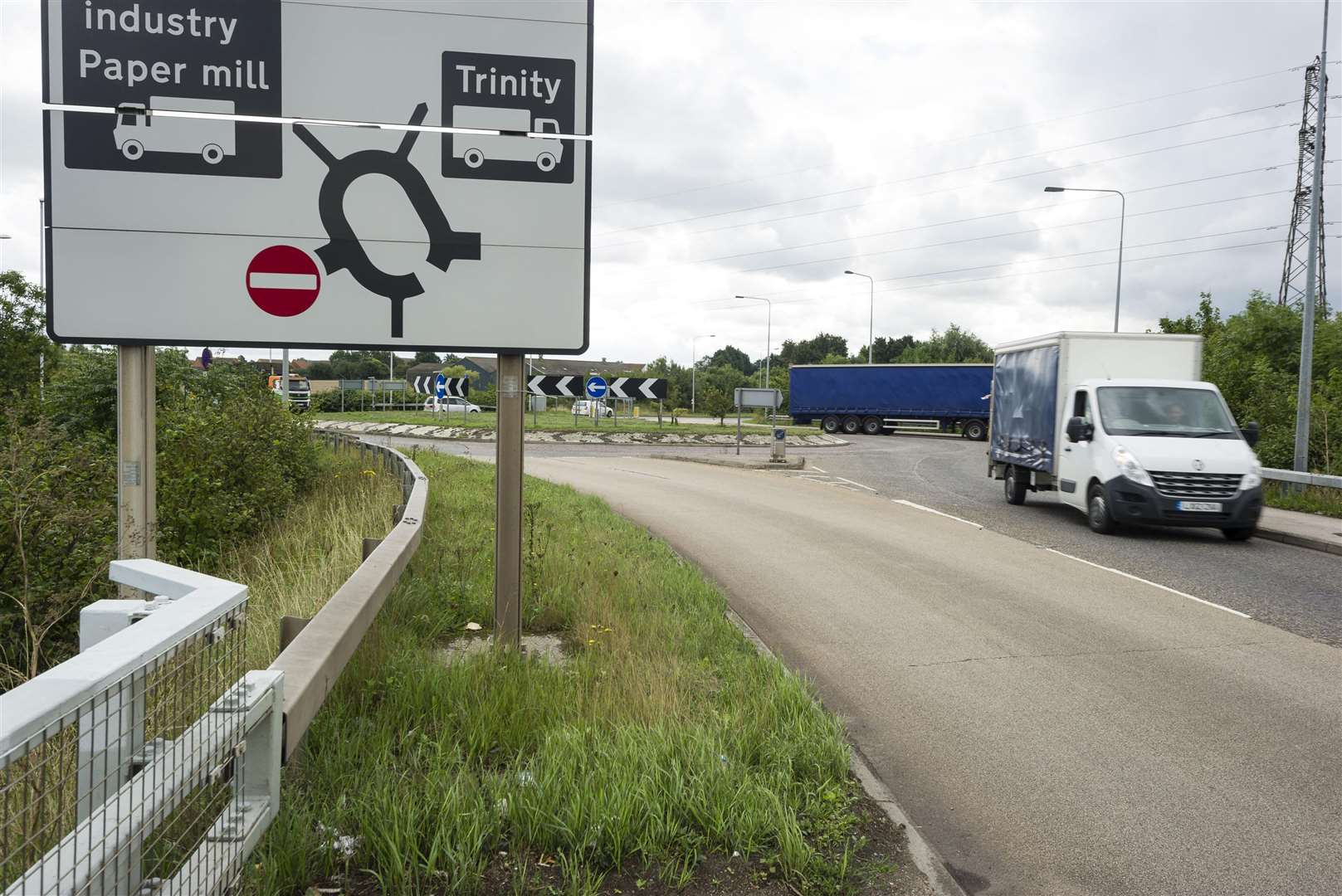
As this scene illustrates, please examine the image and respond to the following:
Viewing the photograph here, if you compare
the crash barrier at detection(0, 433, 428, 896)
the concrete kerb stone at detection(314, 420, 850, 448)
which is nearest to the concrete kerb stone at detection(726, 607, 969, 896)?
the crash barrier at detection(0, 433, 428, 896)

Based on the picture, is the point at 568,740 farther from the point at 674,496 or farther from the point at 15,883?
the point at 674,496

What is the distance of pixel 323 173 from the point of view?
5578mm

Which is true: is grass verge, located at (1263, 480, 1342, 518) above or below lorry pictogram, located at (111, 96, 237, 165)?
below

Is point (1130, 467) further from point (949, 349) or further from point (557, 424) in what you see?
point (949, 349)

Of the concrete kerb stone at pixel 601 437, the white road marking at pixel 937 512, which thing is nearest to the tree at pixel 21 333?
the concrete kerb stone at pixel 601 437

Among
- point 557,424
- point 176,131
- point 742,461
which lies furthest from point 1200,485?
point 557,424

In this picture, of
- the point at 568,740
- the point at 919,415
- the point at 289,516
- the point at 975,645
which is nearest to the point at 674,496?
the point at 289,516

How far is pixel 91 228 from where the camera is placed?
17.4 ft

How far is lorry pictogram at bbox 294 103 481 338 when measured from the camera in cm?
560

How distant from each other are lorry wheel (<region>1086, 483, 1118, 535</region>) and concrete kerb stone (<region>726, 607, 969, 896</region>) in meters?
9.88

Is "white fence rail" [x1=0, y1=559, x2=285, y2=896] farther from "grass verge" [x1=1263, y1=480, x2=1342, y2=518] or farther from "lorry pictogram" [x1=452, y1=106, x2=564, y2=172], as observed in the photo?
"grass verge" [x1=1263, y1=480, x2=1342, y2=518]

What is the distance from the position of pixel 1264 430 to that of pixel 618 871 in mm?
21978

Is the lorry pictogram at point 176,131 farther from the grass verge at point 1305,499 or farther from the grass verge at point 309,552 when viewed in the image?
the grass verge at point 1305,499

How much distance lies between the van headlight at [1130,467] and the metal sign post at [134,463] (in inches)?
456
